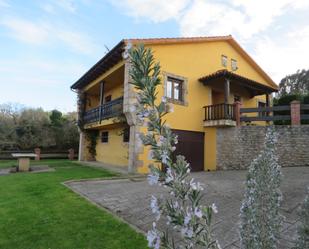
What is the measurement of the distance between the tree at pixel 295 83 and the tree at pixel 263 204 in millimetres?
28658

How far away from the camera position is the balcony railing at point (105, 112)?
41.0 feet

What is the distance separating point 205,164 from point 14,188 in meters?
8.94

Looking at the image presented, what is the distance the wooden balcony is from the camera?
12.0 m

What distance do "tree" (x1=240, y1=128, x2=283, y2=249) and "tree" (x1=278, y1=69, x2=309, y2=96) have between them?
1128 inches

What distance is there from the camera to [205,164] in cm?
1309

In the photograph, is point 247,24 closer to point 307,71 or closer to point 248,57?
point 248,57

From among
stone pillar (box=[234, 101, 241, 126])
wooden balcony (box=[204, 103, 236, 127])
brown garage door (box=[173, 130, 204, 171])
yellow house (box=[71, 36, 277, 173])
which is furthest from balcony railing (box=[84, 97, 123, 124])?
stone pillar (box=[234, 101, 241, 126])

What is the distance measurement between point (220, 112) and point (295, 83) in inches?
813

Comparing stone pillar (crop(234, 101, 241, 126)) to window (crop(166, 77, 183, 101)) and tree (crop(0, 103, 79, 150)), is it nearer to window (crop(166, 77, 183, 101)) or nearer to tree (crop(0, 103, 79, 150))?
window (crop(166, 77, 183, 101))

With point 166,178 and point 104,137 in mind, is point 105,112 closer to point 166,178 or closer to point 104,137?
point 104,137

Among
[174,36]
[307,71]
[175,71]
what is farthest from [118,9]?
[307,71]

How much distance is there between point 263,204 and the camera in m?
1.94

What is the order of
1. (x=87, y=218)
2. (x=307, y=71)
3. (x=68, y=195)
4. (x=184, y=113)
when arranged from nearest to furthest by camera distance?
1. (x=87, y=218)
2. (x=68, y=195)
3. (x=184, y=113)
4. (x=307, y=71)

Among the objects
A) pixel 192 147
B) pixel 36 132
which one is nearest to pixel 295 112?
pixel 192 147
